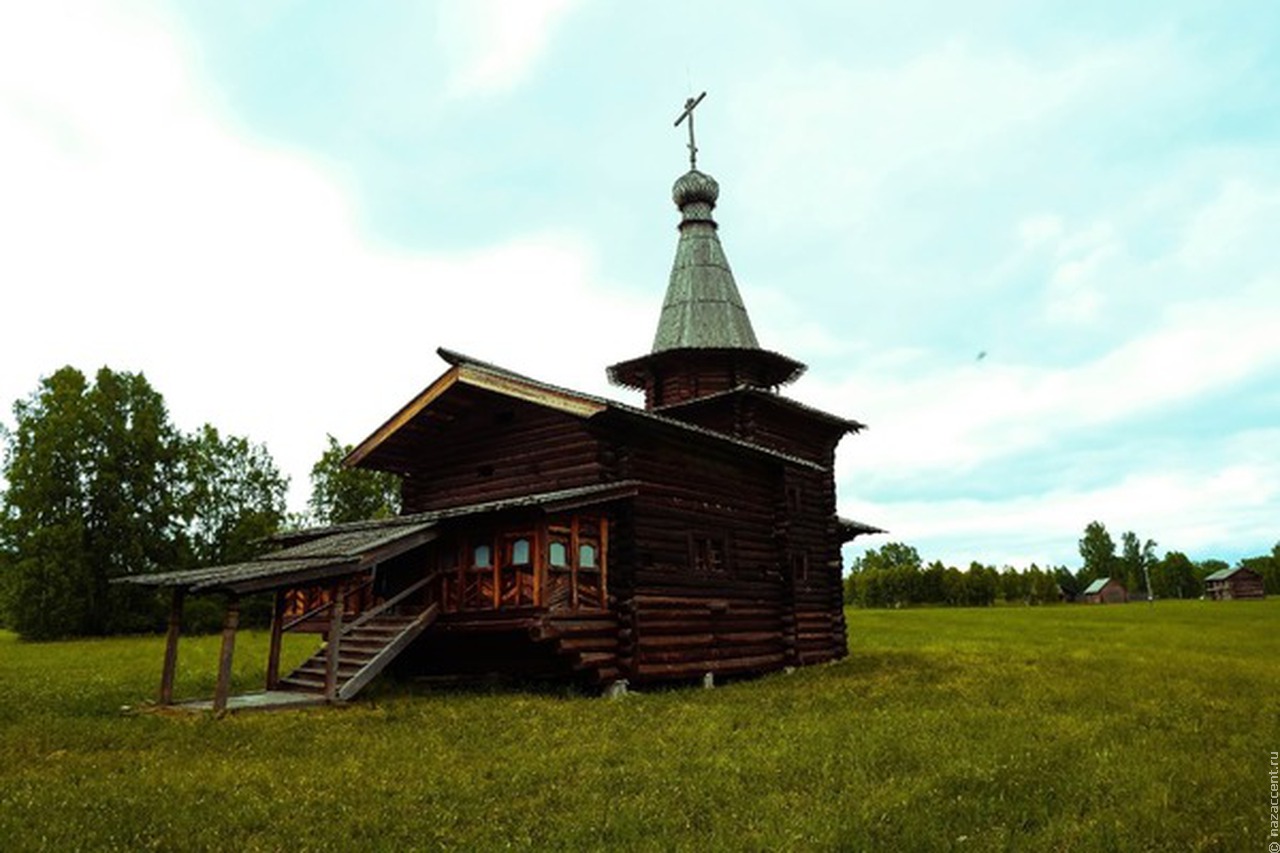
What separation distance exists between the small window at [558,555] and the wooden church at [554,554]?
0.15ft

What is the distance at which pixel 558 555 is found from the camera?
1741 cm

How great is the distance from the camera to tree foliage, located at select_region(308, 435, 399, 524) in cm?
5556

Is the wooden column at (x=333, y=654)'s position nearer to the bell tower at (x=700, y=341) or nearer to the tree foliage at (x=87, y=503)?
the bell tower at (x=700, y=341)

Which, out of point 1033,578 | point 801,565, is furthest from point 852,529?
point 1033,578

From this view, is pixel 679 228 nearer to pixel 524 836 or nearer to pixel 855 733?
pixel 855 733

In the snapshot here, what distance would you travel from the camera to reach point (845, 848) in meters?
7.21

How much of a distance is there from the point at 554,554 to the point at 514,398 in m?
4.40

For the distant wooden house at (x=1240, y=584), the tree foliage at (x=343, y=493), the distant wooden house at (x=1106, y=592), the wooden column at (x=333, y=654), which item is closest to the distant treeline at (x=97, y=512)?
the tree foliage at (x=343, y=493)

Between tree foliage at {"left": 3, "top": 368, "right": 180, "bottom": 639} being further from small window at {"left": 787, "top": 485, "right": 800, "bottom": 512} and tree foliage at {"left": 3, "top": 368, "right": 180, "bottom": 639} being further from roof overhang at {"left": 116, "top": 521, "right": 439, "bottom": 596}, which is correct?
small window at {"left": 787, "top": 485, "right": 800, "bottom": 512}

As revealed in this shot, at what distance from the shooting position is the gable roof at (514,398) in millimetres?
17734

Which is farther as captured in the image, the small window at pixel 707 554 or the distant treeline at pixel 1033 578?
the distant treeline at pixel 1033 578

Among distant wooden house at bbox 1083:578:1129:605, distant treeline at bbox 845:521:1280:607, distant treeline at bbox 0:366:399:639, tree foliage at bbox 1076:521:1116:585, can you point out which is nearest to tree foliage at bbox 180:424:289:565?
distant treeline at bbox 0:366:399:639

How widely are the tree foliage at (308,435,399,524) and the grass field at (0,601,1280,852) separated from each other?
36962 mm

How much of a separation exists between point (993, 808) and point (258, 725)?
34.8 ft
